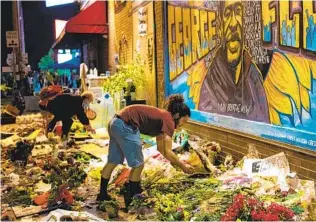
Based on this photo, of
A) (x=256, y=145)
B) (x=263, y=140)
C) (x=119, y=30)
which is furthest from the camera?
(x=119, y=30)

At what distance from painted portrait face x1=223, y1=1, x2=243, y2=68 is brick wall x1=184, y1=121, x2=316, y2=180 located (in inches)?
48.3

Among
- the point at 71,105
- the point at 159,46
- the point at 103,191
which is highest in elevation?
the point at 159,46

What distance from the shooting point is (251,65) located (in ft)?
24.7

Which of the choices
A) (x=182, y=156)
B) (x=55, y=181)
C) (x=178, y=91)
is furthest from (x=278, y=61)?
(x=178, y=91)

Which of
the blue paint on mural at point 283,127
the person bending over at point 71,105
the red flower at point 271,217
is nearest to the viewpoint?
the red flower at point 271,217

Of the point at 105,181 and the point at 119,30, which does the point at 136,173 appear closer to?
the point at 105,181

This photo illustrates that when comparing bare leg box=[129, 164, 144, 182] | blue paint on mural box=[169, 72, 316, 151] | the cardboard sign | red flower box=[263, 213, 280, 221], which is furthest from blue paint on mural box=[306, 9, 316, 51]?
bare leg box=[129, 164, 144, 182]

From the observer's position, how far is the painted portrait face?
7805mm

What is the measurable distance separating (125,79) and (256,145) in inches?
265

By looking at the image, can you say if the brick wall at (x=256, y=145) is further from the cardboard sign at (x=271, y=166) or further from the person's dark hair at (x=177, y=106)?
the person's dark hair at (x=177, y=106)

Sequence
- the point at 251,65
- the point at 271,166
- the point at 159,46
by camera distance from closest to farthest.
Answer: the point at 271,166, the point at 251,65, the point at 159,46

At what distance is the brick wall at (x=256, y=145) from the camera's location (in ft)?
20.3

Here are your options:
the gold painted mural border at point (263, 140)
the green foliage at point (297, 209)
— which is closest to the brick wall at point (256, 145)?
the gold painted mural border at point (263, 140)

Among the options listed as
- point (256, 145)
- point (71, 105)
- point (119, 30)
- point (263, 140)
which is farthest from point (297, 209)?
point (119, 30)
